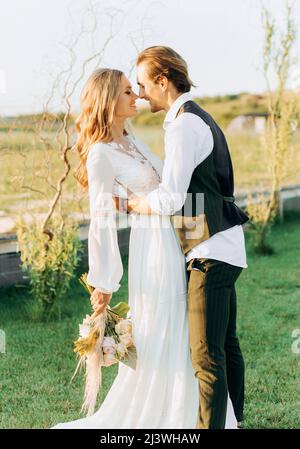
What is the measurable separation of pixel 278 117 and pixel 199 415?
5033 mm

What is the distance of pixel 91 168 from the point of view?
107 inches

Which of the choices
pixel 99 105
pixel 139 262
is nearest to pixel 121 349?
pixel 139 262

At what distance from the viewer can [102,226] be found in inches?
109

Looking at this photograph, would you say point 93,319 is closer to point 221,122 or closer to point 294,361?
point 294,361

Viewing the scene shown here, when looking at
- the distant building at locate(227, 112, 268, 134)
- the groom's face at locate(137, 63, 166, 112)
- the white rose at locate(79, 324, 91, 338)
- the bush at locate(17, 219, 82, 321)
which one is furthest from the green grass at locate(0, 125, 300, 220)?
the groom's face at locate(137, 63, 166, 112)

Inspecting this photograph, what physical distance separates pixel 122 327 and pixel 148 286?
18 cm

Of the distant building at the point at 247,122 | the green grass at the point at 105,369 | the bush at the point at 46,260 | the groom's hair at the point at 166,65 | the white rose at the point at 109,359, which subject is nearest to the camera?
the groom's hair at the point at 166,65

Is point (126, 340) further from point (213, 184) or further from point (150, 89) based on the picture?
point (150, 89)

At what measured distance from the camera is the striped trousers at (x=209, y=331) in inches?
104

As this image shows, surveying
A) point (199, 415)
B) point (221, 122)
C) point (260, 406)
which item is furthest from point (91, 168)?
point (221, 122)

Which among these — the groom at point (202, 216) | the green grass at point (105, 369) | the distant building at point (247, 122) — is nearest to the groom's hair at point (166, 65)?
the groom at point (202, 216)

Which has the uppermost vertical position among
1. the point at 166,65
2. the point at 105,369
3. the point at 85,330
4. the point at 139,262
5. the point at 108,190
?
the point at 166,65

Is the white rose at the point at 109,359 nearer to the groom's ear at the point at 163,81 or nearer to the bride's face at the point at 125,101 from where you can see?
the bride's face at the point at 125,101

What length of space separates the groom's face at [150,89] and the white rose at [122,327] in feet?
2.60
